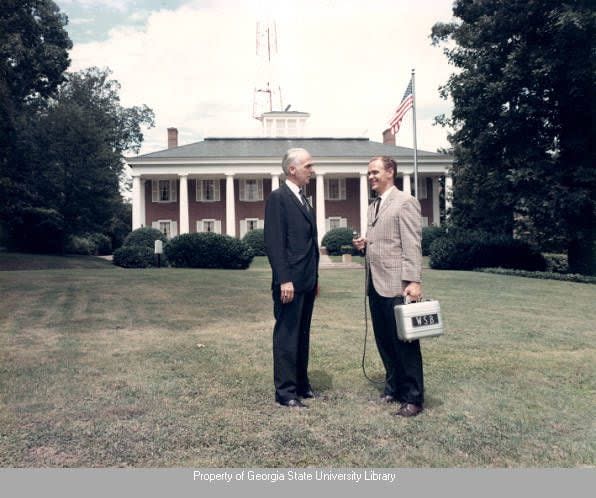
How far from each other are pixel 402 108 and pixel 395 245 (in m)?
18.8

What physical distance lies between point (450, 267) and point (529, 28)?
9211mm

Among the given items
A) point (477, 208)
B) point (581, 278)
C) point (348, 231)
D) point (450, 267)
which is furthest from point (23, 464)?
point (348, 231)

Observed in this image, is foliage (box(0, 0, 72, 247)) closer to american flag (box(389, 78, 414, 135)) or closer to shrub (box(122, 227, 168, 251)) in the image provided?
shrub (box(122, 227, 168, 251))

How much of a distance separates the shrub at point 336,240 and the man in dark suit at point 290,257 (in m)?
26.5

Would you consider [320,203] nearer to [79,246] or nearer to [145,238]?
[145,238]

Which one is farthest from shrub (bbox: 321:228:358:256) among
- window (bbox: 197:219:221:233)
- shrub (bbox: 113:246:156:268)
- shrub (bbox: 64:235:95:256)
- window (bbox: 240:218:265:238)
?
shrub (bbox: 64:235:95:256)

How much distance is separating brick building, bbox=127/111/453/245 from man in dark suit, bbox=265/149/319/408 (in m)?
29.6

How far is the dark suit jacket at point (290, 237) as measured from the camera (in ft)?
14.0

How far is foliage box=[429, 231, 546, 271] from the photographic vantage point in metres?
22.1

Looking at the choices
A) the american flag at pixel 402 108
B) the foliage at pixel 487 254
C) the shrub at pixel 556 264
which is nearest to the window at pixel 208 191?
the american flag at pixel 402 108

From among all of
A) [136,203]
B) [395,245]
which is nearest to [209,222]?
[136,203]

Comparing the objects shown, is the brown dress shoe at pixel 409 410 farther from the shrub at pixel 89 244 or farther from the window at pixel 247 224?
the window at pixel 247 224

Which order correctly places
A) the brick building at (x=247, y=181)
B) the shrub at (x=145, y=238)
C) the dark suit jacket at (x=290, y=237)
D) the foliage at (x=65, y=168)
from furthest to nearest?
the brick building at (x=247, y=181)
the shrub at (x=145, y=238)
the foliage at (x=65, y=168)
the dark suit jacket at (x=290, y=237)

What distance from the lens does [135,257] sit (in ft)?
76.7
